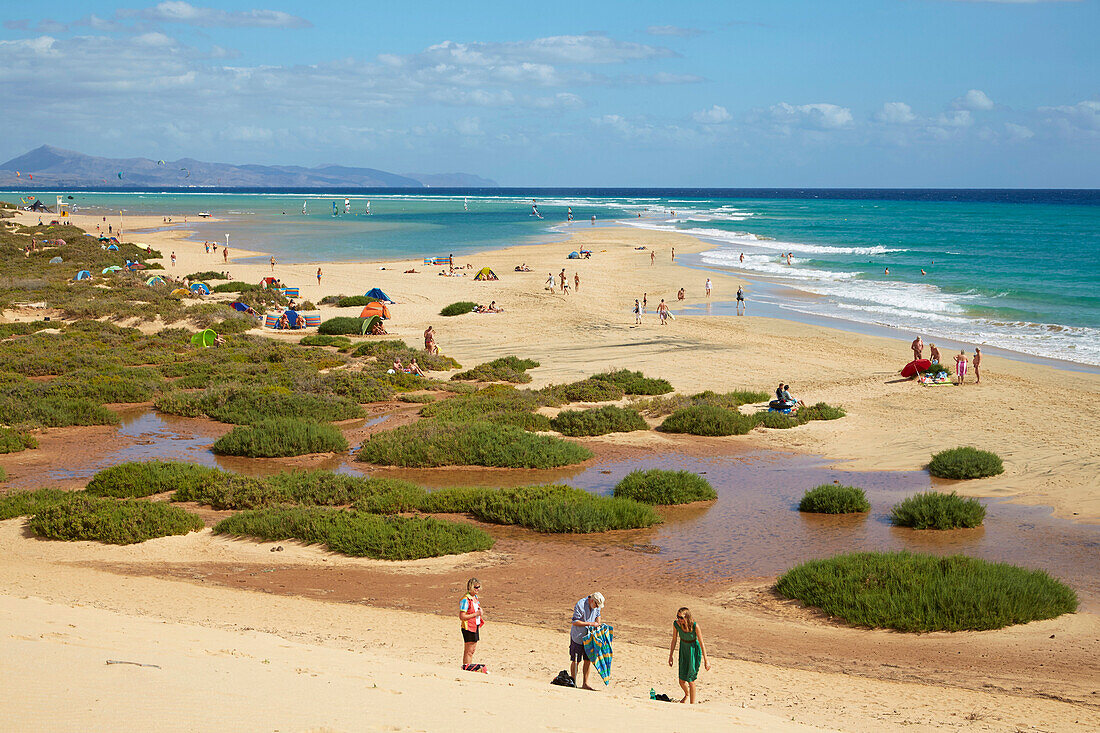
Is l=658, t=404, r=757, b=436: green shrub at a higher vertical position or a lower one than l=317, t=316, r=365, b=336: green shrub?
lower

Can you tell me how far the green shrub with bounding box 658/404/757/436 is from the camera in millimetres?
20766

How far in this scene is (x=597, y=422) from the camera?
2089 centimetres

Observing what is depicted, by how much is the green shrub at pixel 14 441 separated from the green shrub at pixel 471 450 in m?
7.07

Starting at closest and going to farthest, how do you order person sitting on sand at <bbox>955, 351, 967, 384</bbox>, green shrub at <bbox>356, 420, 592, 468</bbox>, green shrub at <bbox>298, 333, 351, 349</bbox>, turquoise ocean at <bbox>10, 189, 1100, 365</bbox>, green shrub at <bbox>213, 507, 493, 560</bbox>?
green shrub at <bbox>213, 507, 493, 560</bbox> < green shrub at <bbox>356, 420, 592, 468</bbox> < person sitting on sand at <bbox>955, 351, 967, 384</bbox> < green shrub at <bbox>298, 333, 351, 349</bbox> < turquoise ocean at <bbox>10, 189, 1100, 365</bbox>

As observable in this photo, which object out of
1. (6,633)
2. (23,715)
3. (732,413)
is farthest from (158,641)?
(732,413)

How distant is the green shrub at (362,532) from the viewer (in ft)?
43.0

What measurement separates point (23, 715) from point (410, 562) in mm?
7133

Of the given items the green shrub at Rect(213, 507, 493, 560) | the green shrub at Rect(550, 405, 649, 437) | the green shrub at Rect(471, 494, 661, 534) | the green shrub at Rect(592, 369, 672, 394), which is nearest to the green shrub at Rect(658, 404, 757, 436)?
the green shrub at Rect(550, 405, 649, 437)

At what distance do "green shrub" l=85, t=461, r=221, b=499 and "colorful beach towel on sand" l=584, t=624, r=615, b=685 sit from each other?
381 inches

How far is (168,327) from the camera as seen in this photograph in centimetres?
3369

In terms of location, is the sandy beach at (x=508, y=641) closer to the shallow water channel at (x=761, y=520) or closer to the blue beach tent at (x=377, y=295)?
the shallow water channel at (x=761, y=520)

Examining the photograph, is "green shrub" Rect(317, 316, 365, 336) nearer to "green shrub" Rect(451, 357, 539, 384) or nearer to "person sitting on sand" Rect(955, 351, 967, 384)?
"green shrub" Rect(451, 357, 539, 384)

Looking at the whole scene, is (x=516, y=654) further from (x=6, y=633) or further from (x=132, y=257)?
(x=132, y=257)

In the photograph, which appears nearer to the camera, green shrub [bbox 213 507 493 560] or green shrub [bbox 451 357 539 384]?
green shrub [bbox 213 507 493 560]
